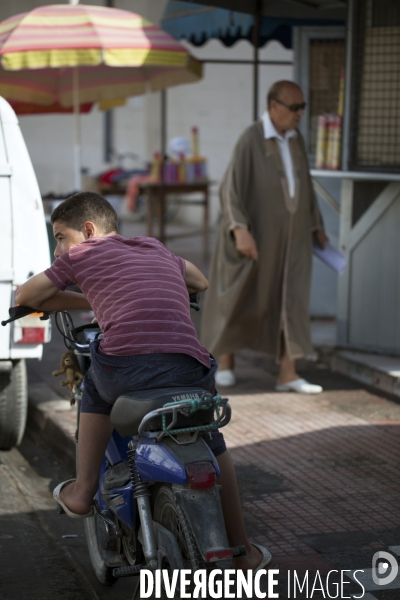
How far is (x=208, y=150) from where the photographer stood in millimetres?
17422

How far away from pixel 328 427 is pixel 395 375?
3.17 feet

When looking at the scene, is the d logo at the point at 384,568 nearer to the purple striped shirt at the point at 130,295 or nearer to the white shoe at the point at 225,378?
the purple striped shirt at the point at 130,295

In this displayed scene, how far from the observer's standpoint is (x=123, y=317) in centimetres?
325

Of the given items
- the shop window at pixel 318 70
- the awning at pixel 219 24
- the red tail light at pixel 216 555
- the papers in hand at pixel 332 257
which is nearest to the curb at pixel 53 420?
the papers in hand at pixel 332 257

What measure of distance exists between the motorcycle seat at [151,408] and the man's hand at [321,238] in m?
3.76

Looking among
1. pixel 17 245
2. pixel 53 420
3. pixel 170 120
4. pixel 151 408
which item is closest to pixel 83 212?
pixel 151 408

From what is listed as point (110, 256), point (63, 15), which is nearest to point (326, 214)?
point (63, 15)

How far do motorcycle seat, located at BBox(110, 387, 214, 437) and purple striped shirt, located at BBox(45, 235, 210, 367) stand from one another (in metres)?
0.17

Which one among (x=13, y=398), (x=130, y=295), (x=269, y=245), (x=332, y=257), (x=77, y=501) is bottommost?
(x=13, y=398)

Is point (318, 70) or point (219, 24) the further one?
point (219, 24)

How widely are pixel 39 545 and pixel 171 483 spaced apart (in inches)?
66.0

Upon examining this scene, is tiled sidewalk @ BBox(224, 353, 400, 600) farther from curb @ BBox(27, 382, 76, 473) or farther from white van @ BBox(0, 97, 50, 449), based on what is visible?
white van @ BBox(0, 97, 50, 449)

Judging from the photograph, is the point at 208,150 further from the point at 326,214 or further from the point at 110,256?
the point at 110,256

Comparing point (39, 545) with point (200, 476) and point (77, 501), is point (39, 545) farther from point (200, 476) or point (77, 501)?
point (200, 476)
